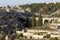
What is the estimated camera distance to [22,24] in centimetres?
2455

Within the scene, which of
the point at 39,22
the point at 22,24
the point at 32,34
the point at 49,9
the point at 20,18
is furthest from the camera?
the point at 49,9

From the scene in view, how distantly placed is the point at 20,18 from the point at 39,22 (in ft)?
22.6

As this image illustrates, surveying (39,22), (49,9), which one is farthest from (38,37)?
(49,9)

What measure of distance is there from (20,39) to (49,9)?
22.3 meters

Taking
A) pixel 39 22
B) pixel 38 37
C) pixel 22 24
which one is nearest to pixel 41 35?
pixel 38 37

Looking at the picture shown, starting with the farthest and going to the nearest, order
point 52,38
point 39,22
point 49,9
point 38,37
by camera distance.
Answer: point 49,9 < point 39,22 < point 38,37 < point 52,38

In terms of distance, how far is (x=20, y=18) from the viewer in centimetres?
2781

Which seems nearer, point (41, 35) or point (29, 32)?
point (41, 35)

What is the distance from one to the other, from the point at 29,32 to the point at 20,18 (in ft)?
33.3

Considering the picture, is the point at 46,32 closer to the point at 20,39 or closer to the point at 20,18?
the point at 20,39

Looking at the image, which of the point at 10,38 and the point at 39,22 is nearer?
the point at 10,38

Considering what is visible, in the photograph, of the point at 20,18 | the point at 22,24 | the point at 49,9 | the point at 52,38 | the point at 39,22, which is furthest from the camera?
the point at 49,9

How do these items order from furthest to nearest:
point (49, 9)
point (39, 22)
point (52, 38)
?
point (49, 9) < point (39, 22) < point (52, 38)

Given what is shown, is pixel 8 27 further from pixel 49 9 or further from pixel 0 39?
pixel 49 9
